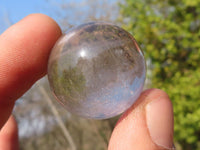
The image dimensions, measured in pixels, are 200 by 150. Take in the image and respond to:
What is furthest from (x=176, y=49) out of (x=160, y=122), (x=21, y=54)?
(x=21, y=54)

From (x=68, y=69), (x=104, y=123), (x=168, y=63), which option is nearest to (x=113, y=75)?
(x=68, y=69)

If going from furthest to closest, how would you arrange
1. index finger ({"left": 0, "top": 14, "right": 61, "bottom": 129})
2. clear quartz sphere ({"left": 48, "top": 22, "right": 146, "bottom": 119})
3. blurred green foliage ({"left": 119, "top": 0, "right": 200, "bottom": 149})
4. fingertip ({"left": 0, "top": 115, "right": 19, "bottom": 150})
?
blurred green foliage ({"left": 119, "top": 0, "right": 200, "bottom": 149}), fingertip ({"left": 0, "top": 115, "right": 19, "bottom": 150}), index finger ({"left": 0, "top": 14, "right": 61, "bottom": 129}), clear quartz sphere ({"left": 48, "top": 22, "right": 146, "bottom": 119})

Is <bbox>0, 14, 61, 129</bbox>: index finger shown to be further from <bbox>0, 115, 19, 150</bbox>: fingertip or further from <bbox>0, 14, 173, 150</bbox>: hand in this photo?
<bbox>0, 115, 19, 150</bbox>: fingertip

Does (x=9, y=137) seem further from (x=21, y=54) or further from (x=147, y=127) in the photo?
(x=147, y=127)

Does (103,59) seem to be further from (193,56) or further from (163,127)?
(193,56)

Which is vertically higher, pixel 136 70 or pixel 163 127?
pixel 136 70

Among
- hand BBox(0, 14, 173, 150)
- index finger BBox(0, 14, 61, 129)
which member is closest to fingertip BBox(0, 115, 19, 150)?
hand BBox(0, 14, 173, 150)

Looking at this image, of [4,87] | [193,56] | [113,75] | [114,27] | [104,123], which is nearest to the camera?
[113,75]
